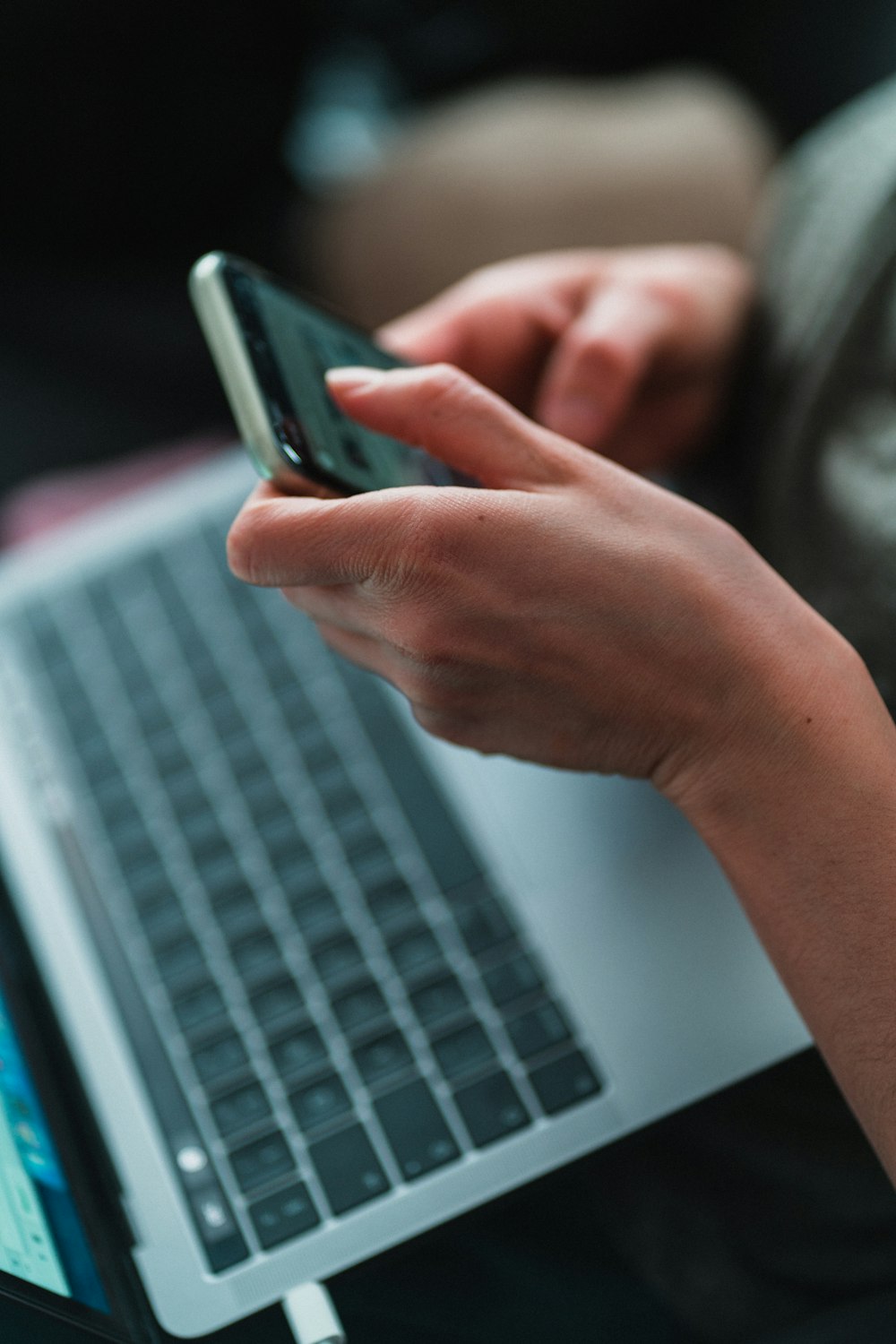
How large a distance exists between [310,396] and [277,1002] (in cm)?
33

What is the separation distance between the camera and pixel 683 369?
2.22ft

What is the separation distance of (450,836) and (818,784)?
0.79ft

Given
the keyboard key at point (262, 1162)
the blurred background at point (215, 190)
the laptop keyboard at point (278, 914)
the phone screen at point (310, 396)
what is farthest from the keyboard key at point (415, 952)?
the blurred background at point (215, 190)

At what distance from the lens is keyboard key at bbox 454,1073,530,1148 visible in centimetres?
53

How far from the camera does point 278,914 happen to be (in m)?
0.62

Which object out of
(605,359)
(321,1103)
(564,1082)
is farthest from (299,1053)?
(605,359)

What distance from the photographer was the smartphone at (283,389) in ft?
1.38

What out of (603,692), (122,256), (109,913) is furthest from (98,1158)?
(122,256)

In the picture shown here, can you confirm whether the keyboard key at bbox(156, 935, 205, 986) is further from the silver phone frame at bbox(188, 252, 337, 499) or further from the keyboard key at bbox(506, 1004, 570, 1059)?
the silver phone frame at bbox(188, 252, 337, 499)

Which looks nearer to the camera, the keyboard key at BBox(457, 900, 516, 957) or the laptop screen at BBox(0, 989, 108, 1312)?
the laptop screen at BBox(0, 989, 108, 1312)

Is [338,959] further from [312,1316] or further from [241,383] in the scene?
[241,383]

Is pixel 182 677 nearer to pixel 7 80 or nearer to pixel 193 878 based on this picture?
pixel 193 878

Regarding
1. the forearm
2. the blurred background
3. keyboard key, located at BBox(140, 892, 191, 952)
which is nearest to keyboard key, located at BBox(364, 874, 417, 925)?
keyboard key, located at BBox(140, 892, 191, 952)

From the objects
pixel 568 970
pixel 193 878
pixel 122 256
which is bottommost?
pixel 568 970
